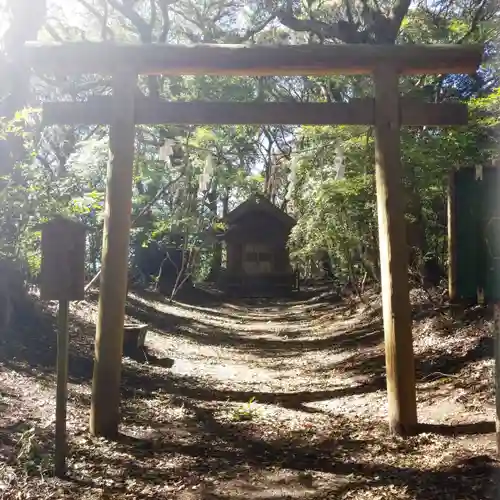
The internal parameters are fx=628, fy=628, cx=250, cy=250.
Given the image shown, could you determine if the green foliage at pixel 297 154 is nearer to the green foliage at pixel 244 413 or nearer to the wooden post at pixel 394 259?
the green foliage at pixel 244 413

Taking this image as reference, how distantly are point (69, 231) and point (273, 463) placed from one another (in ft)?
9.49

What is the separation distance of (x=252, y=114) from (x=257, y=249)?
2436cm

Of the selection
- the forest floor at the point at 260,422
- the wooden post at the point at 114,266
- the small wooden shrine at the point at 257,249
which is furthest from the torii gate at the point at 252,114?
the small wooden shrine at the point at 257,249

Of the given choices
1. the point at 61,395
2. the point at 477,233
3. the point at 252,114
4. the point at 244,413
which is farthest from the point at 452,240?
the point at 244,413

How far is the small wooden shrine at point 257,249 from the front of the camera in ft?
100.0

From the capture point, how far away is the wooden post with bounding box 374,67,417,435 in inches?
251

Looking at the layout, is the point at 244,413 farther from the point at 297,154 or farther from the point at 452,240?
the point at 297,154

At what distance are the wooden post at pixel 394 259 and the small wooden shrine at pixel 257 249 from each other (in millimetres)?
23707

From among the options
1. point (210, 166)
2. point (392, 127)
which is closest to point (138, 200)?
A: point (210, 166)

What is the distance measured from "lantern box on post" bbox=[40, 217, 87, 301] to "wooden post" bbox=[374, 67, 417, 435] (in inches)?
121

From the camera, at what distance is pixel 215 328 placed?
61.6 ft

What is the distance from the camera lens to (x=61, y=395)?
5.37 metres

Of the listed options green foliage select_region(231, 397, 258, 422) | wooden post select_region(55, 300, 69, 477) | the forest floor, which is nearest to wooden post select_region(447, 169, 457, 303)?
the forest floor

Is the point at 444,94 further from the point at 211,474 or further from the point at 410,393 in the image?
the point at 211,474
